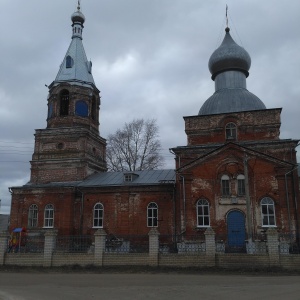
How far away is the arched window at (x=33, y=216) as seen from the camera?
25.9 metres

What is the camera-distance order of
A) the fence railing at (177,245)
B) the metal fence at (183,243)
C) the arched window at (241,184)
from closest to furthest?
the fence railing at (177,245) → the metal fence at (183,243) → the arched window at (241,184)

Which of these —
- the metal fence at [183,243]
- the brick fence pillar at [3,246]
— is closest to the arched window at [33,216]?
the brick fence pillar at [3,246]

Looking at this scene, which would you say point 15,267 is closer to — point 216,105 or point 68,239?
point 68,239

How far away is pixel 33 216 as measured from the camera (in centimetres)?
2609

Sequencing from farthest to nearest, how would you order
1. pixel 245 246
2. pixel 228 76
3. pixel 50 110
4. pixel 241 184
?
pixel 50 110 → pixel 228 76 → pixel 241 184 → pixel 245 246

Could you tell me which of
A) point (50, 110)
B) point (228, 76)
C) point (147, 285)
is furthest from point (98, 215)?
point (228, 76)

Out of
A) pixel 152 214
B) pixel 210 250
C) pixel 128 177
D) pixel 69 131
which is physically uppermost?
pixel 69 131

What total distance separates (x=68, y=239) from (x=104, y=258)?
5320 mm

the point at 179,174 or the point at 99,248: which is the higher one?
the point at 179,174

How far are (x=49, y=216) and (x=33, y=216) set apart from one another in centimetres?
126

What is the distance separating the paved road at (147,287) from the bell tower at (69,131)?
12.8 meters

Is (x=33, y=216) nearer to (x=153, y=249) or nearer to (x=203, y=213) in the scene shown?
(x=203, y=213)

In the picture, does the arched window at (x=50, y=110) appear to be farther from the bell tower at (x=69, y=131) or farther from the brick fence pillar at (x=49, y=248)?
the brick fence pillar at (x=49, y=248)

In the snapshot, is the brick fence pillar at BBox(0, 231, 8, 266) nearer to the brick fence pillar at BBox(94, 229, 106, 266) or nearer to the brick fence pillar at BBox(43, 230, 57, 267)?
the brick fence pillar at BBox(43, 230, 57, 267)
